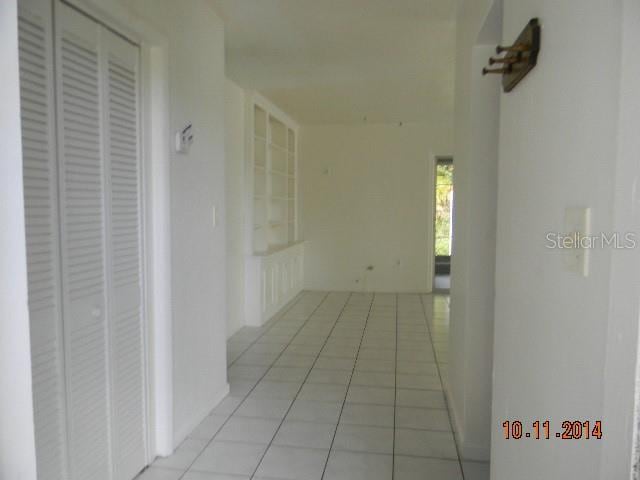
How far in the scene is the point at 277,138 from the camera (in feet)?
21.6

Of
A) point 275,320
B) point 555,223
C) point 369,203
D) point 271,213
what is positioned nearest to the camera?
point 555,223

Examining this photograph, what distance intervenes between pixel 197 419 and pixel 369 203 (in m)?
5.10

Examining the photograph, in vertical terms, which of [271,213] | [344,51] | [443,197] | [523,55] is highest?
[344,51]

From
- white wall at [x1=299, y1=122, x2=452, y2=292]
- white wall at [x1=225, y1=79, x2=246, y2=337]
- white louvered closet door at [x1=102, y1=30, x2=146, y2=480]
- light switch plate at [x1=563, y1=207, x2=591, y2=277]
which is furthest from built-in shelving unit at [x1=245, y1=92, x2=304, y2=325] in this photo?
light switch plate at [x1=563, y1=207, x2=591, y2=277]

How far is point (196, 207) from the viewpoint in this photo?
8.88 feet

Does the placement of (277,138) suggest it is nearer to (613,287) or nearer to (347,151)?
(347,151)

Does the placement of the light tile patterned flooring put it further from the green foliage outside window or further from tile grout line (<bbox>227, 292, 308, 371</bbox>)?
the green foliage outside window

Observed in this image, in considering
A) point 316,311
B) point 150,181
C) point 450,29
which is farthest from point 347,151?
point 150,181

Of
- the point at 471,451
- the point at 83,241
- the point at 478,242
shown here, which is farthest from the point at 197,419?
the point at 478,242

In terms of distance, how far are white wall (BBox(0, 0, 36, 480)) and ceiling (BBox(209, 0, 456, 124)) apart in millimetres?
1869

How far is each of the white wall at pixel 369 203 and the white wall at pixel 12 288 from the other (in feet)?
20.3

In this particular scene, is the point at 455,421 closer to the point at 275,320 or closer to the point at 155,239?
the point at 155,239

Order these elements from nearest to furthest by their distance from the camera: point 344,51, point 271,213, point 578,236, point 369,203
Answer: point 578,236 < point 344,51 < point 271,213 < point 369,203

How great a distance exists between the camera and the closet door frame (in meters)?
2.25
